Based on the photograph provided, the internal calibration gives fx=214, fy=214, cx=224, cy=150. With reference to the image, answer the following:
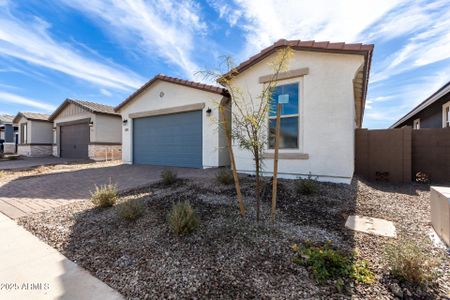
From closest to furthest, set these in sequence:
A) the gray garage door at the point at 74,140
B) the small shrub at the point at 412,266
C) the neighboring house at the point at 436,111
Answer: the small shrub at the point at 412,266 → the neighboring house at the point at 436,111 → the gray garage door at the point at 74,140

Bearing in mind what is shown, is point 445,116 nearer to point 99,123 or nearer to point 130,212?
point 130,212

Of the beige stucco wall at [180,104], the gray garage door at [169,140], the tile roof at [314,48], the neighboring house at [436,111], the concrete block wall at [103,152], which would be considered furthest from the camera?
the concrete block wall at [103,152]

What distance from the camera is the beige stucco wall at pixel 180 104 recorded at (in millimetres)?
9219

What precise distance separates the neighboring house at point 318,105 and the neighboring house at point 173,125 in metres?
2.61

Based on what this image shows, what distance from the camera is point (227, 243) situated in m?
2.92

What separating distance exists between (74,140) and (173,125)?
473 inches

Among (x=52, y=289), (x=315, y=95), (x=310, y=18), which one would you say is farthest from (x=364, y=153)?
(x=52, y=289)

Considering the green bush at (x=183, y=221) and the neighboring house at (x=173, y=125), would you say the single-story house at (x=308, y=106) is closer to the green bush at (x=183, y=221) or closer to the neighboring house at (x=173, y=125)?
the neighboring house at (x=173, y=125)

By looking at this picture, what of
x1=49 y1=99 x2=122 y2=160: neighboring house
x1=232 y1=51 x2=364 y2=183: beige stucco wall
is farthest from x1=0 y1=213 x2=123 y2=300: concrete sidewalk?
x1=49 y1=99 x2=122 y2=160: neighboring house

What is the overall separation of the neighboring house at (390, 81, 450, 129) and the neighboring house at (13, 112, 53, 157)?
27.5 m

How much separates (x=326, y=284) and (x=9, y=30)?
13333 millimetres

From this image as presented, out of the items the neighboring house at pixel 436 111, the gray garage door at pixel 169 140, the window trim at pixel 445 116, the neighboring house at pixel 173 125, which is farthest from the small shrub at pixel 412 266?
the window trim at pixel 445 116

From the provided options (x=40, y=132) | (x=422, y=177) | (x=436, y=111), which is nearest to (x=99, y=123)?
(x=40, y=132)

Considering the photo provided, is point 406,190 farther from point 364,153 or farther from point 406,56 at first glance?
point 406,56
